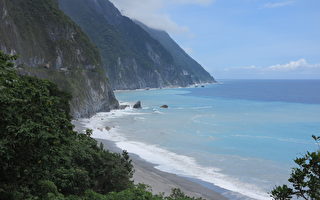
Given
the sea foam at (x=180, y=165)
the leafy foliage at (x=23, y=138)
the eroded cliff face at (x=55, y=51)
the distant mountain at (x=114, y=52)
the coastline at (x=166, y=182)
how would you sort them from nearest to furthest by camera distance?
the leafy foliage at (x=23, y=138), the coastline at (x=166, y=182), the sea foam at (x=180, y=165), the eroded cliff face at (x=55, y=51), the distant mountain at (x=114, y=52)

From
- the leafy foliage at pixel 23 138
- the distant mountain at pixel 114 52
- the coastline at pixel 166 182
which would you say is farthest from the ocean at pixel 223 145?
the distant mountain at pixel 114 52

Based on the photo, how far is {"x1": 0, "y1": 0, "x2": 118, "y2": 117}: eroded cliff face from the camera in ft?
177

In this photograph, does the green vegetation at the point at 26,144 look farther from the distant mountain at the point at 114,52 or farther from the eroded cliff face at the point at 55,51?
the distant mountain at the point at 114,52

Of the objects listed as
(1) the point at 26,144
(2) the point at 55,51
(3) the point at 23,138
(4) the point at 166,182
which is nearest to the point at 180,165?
(4) the point at 166,182

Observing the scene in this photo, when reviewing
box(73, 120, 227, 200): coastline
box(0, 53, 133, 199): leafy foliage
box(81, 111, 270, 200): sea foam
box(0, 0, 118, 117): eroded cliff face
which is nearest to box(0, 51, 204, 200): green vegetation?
box(0, 53, 133, 199): leafy foliage

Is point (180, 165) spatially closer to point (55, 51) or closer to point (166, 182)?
point (166, 182)

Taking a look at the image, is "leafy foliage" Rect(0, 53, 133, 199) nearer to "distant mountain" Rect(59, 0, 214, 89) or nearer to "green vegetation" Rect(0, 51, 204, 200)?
"green vegetation" Rect(0, 51, 204, 200)

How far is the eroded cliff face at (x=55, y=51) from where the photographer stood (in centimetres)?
5403

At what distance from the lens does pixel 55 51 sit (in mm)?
63469

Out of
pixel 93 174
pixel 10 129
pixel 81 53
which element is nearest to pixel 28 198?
pixel 10 129

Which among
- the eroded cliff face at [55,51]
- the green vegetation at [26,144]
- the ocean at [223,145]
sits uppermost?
the eroded cliff face at [55,51]

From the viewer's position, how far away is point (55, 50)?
63.6 m

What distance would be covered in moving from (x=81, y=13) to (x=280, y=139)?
480ft

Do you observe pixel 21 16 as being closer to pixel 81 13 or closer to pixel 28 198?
pixel 28 198
